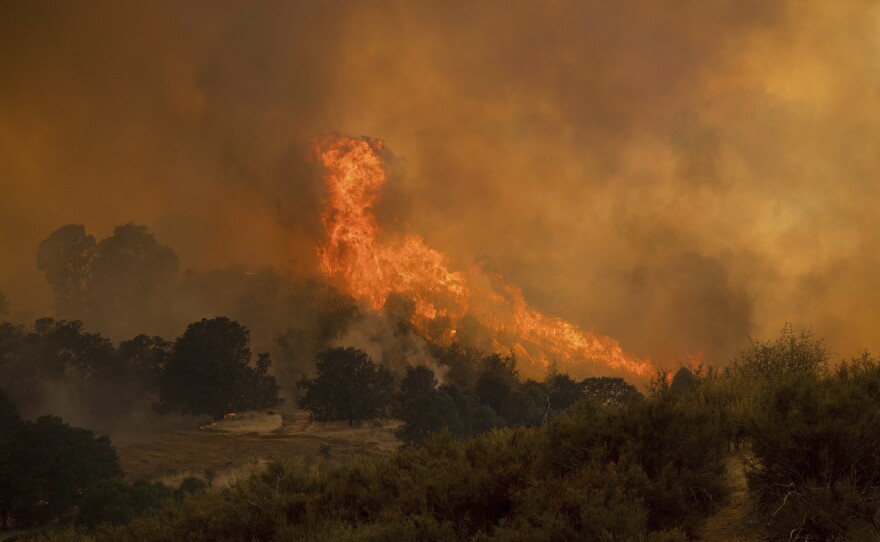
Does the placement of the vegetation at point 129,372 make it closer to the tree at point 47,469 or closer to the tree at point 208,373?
the tree at point 208,373

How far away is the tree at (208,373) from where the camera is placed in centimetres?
7169

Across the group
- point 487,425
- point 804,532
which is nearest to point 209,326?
point 487,425

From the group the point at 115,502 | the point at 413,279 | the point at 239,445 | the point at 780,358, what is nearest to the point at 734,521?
the point at 780,358

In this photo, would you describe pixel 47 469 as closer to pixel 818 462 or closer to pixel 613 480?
pixel 613 480

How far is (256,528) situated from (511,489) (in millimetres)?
5220

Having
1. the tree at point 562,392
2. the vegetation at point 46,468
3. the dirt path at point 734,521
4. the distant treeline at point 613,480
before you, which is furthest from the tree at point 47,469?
the tree at point 562,392

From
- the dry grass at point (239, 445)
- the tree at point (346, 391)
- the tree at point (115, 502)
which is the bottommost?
the tree at point (115, 502)

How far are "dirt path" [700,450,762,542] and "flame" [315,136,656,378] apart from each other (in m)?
98.5

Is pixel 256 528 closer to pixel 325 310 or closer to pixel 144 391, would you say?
pixel 144 391

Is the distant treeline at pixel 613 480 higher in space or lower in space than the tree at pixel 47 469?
A: higher

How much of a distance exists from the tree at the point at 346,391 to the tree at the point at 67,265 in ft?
229

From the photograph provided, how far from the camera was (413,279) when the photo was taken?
369 feet

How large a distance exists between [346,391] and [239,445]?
50.1 ft

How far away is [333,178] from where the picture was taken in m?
117
